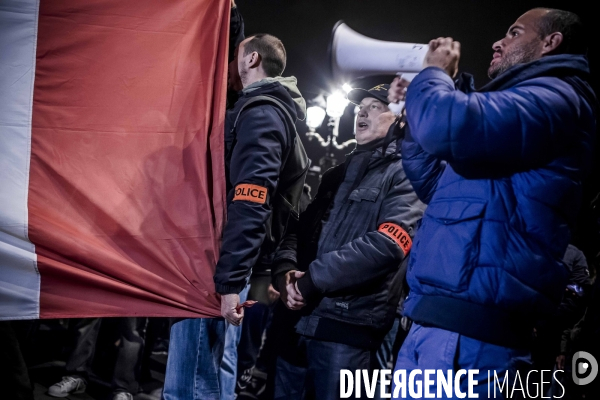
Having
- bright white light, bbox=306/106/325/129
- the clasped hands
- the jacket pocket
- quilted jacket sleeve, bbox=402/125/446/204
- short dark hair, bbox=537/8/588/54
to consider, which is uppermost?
bright white light, bbox=306/106/325/129

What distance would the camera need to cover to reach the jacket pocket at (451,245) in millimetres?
1550

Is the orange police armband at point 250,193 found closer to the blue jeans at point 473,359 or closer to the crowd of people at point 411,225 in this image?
the crowd of people at point 411,225

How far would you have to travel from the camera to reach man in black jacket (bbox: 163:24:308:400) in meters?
2.26

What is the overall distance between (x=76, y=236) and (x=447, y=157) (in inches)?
66.2

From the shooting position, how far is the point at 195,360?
90.5 inches

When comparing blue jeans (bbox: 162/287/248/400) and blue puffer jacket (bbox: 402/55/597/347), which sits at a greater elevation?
blue puffer jacket (bbox: 402/55/597/347)

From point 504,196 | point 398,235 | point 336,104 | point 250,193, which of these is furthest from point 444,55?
point 336,104

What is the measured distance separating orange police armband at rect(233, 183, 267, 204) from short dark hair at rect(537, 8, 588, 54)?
4.30 feet

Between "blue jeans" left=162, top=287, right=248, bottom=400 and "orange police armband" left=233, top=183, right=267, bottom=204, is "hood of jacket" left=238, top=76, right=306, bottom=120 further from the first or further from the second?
"blue jeans" left=162, top=287, right=248, bottom=400

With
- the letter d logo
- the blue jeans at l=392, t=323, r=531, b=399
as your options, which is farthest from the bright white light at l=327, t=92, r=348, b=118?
the blue jeans at l=392, t=323, r=531, b=399

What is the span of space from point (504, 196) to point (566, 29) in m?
0.73

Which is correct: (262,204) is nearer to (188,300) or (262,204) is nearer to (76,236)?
(188,300)

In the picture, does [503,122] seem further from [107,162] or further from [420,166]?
[107,162]

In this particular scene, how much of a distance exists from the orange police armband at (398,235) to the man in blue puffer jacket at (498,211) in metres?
0.70
